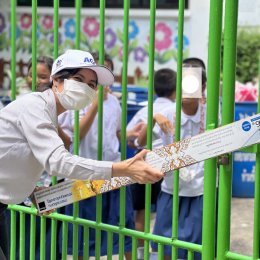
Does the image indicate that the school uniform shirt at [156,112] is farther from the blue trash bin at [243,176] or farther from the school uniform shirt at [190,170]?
the blue trash bin at [243,176]

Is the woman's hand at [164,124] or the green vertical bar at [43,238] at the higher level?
the woman's hand at [164,124]

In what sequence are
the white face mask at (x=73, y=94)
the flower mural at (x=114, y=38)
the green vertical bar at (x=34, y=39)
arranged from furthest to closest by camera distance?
the flower mural at (x=114, y=38) < the green vertical bar at (x=34, y=39) < the white face mask at (x=73, y=94)

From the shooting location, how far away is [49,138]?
8.27ft

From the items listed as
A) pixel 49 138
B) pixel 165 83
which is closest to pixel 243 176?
pixel 165 83

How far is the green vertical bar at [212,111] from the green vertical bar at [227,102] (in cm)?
5

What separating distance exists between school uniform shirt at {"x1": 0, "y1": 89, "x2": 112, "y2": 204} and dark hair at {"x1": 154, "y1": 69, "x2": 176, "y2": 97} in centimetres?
214

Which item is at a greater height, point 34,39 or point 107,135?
point 34,39

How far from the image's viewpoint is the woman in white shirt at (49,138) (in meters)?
2.48

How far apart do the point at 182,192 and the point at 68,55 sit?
1501mm

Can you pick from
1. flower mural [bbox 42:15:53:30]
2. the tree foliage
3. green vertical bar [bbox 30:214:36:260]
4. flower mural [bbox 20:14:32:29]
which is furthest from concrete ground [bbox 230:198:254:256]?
flower mural [bbox 20:14:32:29]

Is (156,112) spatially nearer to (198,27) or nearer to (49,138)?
(49,138)

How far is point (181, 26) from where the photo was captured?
8.78 ft

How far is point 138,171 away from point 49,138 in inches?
14.8

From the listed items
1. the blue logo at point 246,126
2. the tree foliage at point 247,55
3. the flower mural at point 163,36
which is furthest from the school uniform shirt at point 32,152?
the flower mural at point 163,36
